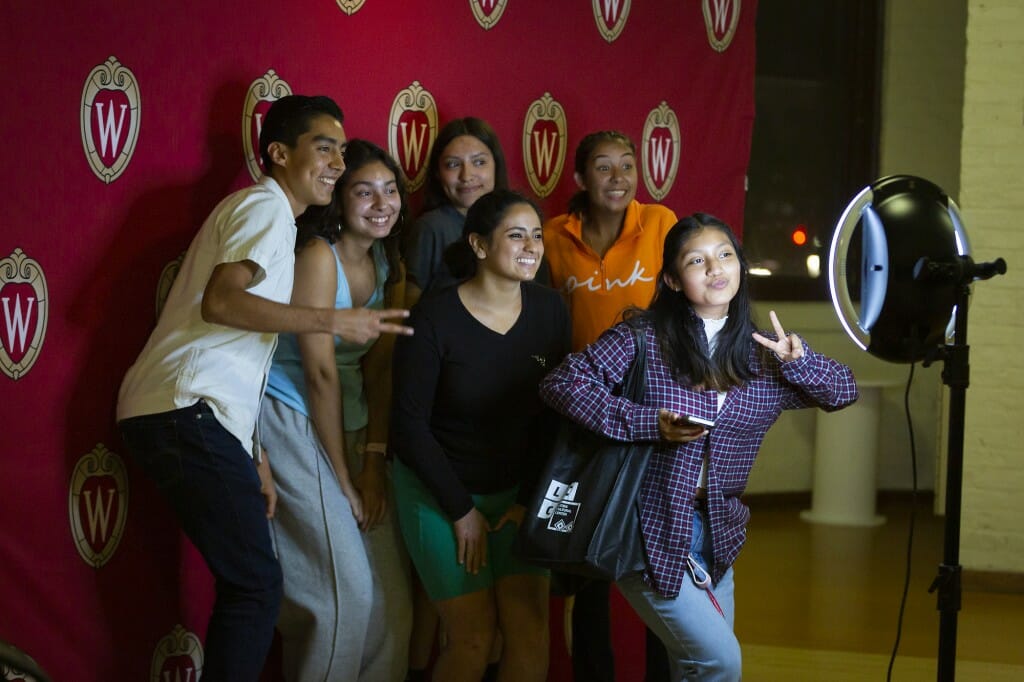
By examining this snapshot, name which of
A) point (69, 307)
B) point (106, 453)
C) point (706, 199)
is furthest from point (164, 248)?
point (706, 199)

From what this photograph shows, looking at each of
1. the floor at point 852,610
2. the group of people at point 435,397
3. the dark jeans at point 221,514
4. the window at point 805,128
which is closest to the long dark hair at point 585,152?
the group of people at point 435,397

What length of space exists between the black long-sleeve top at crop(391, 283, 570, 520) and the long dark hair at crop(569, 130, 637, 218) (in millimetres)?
518

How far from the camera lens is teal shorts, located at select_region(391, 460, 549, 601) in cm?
257

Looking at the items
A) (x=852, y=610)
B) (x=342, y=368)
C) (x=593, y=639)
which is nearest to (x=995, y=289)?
(x=852, y=610)

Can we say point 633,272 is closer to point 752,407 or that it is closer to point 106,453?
point 752,407

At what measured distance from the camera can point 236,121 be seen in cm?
274

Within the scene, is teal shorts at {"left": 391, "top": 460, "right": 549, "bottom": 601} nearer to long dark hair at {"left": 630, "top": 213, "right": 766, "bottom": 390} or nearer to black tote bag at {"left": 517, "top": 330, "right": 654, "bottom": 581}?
black tote bag at {"left": 517, "top": 330, "right": 654, "bottom": 581}

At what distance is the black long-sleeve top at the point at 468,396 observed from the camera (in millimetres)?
2496

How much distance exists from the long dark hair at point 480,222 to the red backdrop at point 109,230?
1.78 feet

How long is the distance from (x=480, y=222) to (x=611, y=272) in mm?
523

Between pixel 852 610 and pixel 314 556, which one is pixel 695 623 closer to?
pixel 314 556

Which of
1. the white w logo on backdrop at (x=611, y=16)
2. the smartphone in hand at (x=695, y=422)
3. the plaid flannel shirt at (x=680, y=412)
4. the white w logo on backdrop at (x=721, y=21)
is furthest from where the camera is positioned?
the white w logo on backdrop at (x=721, y=21)

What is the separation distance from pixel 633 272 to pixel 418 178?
65 centimetres

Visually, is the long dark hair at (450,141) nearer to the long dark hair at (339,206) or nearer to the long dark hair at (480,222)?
the long dark hair at (339,206)
